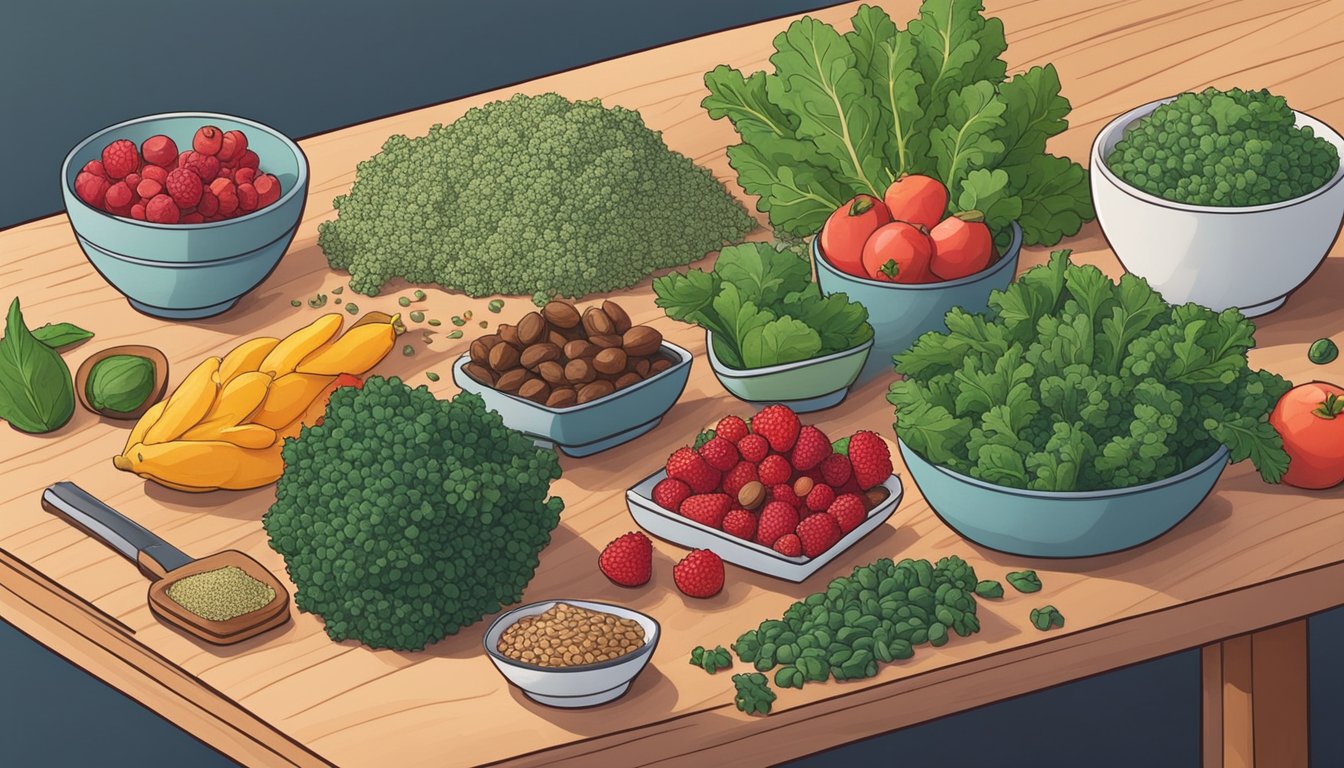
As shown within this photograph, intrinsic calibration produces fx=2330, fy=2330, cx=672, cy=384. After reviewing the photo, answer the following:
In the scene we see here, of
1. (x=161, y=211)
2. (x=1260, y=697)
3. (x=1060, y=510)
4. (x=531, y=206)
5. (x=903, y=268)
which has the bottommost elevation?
(x=1260, y=697)

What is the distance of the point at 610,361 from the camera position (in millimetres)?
3445

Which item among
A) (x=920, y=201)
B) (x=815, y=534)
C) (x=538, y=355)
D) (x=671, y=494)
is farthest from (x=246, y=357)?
(x=920, y=201)

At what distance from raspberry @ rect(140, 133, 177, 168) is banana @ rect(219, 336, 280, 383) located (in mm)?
436

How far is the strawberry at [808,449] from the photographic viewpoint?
3266 millimetres

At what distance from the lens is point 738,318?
11.5ft

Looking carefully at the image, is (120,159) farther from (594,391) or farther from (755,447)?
(755,447)

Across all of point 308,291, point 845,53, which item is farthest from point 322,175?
point 845,53

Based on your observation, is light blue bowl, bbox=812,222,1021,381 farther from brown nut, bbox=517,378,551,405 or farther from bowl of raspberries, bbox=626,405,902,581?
brown nut, bbox=517,378,551,405

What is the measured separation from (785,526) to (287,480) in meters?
0.68

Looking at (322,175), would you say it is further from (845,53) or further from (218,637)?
(218,637)

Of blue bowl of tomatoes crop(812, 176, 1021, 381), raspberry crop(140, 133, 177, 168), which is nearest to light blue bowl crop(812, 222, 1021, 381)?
blue bowl of tomatoes crop(812, 176, 1021, 381)

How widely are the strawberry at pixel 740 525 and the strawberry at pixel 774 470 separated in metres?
0.06

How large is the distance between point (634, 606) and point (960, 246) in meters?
0.82

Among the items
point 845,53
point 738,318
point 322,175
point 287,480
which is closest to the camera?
point 287,480
